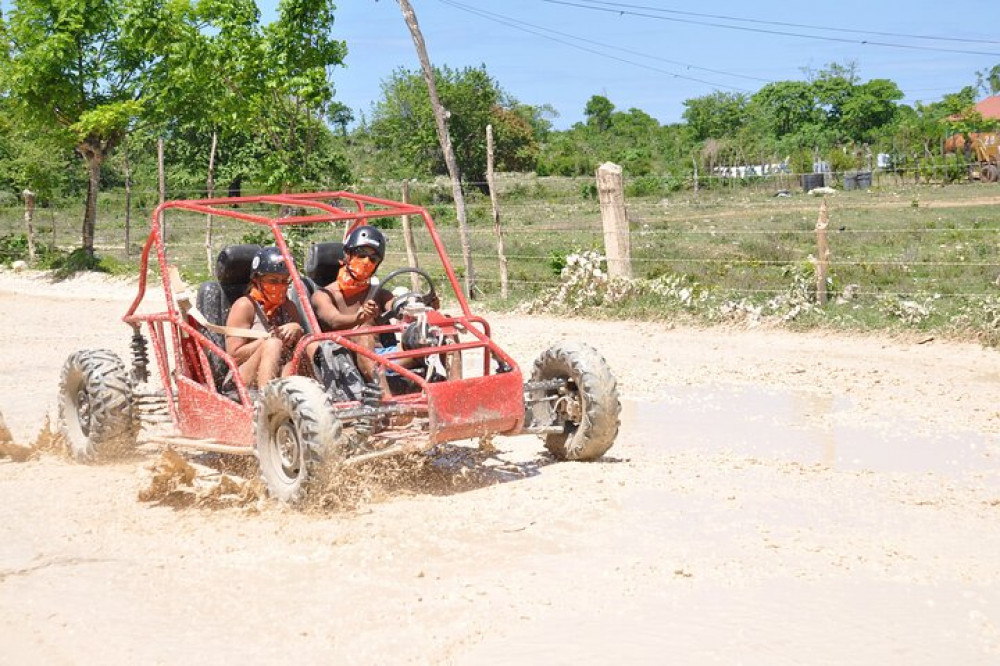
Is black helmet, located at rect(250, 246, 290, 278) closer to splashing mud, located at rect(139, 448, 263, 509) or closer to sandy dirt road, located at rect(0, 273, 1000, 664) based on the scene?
splashing mud, located at rect(139, 448, 263, 509)

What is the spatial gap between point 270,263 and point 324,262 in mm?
586

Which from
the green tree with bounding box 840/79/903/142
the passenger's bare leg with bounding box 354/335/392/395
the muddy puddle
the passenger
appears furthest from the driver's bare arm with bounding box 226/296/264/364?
the green tree with bounding box 840/79/903/142

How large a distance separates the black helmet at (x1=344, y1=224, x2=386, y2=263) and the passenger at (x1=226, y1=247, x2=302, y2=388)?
0.41m

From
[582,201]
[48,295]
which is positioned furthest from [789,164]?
[48,295]

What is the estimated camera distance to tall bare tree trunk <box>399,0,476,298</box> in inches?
713

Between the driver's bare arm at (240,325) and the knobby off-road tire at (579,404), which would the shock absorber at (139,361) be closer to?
the driver's bare arm at (240,325)

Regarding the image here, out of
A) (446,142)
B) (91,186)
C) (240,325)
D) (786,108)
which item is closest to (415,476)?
(240,325)

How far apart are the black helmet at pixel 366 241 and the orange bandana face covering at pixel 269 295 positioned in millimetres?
480

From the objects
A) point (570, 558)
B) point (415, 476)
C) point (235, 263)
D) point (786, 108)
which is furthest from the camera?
point (786, 108)

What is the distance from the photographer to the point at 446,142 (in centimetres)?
1897

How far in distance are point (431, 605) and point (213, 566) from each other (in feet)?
4.18

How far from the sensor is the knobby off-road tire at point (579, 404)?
305 inches

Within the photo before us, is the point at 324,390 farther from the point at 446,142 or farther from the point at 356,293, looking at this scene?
the point at 446,142

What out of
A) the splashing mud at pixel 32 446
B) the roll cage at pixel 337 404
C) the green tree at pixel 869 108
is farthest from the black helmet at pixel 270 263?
the green tree at pixel 869 108
